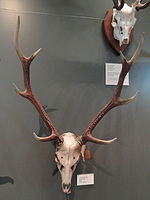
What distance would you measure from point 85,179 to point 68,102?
1.62 feet

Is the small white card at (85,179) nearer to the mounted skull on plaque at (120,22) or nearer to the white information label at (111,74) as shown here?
the white information label at (111,74)

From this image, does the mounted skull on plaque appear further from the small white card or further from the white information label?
the small white card

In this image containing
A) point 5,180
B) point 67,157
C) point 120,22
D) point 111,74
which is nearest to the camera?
point 67,157

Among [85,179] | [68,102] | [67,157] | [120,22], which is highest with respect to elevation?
[120,22]

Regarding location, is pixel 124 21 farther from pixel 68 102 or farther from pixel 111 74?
pixel 68 102

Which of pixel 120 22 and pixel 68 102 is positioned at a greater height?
pixel 120 22

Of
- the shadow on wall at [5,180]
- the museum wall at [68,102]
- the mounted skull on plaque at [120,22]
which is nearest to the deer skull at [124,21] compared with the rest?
the mounted skull on plaque at [120,22]

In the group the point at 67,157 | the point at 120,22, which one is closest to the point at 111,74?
the point at 120,22

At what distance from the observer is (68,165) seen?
1.25m

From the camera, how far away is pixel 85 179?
4.99 ft

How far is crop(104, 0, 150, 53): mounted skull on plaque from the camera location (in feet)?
4.82

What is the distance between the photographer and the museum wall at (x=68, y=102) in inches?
55.7

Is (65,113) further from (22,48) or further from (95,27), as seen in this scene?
(95,27)

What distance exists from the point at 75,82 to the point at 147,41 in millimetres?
613
